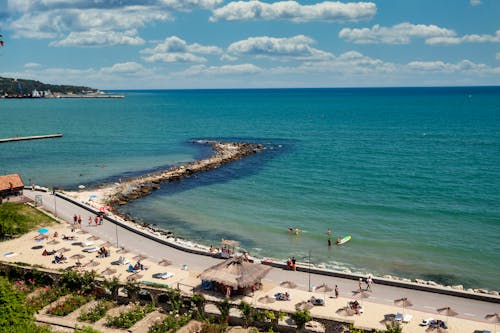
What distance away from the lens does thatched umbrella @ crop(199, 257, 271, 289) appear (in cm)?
3369

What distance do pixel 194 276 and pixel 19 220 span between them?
21.4 m

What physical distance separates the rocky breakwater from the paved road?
16.1 meters

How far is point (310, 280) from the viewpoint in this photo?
3741 centimetres

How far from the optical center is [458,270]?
43656 millimetres

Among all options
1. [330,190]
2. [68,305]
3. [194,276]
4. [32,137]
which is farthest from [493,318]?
[32,137]

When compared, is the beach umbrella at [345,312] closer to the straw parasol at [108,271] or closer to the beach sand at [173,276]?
the beach sand at [173,276]

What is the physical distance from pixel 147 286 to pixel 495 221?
39852 millimetres

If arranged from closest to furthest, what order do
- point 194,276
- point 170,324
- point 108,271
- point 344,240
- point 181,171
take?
1. point 170,324
2. point 194,276
3. point 108,271
4. point 344,240
5. point 181,171

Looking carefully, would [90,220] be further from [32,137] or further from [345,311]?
[32,137]

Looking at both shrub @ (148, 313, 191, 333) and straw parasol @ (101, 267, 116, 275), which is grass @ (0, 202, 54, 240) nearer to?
straw parasol @ (101, 267, 116, 275)

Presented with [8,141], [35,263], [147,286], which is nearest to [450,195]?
[147,286]

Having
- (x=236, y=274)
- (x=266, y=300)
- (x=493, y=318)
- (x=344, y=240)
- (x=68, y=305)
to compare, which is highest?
(x=236, y=274)

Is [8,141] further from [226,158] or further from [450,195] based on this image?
[450,195]

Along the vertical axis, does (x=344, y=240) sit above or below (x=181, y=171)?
below
